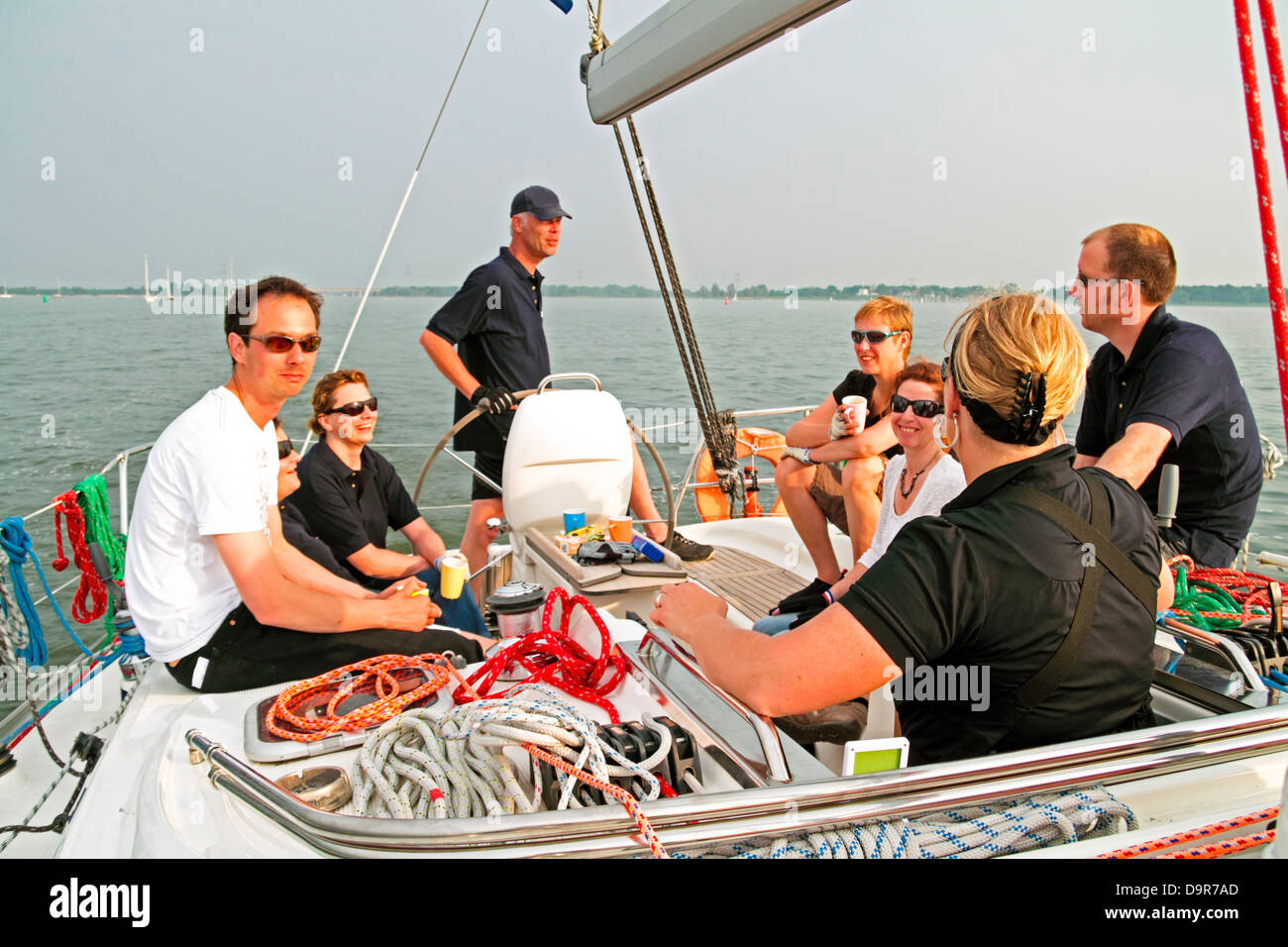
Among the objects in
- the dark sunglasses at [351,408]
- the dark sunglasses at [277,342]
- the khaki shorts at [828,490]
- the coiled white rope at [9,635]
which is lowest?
the coiled white rope at [9,635]

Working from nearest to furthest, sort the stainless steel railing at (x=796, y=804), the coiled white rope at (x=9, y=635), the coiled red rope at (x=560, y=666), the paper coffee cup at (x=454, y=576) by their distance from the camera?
the stainless steel railing at (x=796, y=804), the coiled red rope at (x=560, y=666), the coiled white rope at (x=9, y=635), the paper coffee cup at (x=454, y=576)

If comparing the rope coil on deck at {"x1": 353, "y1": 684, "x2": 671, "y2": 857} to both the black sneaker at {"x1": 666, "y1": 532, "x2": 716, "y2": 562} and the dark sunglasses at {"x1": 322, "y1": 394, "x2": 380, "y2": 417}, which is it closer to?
the dark sunglasses at {"x1": 322, "y1": 394, "x2": 380, "y2": 417}

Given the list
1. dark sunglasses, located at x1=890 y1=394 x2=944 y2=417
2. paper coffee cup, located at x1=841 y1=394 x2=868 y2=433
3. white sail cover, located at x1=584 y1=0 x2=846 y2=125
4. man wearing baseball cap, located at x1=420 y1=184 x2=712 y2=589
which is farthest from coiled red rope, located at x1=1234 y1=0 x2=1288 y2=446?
man wearing baseball cap, located at x1=420 y1=184 x2=712 y2=589

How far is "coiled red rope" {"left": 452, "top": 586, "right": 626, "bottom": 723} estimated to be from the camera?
6.20 ft

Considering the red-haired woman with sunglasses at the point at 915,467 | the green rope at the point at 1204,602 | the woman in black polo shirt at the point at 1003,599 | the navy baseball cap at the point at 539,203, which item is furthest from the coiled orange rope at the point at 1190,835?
the navy baseball cap at the point at 539,203

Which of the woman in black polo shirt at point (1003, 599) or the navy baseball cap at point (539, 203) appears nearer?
the woman in black polo shirt at point (1003, 599)

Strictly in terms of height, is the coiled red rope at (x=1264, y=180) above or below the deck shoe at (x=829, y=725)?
above

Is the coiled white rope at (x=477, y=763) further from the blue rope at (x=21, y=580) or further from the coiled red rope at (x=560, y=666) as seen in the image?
the blue rope at (x=21, y=580)

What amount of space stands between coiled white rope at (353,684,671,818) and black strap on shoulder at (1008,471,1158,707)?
1.99 feet

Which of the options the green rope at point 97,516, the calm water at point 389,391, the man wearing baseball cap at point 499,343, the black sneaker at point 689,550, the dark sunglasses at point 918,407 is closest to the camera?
the dark sunglasses at point 918,407

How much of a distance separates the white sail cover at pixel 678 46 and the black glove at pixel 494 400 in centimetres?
146

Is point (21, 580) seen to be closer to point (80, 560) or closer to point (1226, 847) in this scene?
point (80, 560)

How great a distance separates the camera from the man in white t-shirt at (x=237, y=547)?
1.99 m
